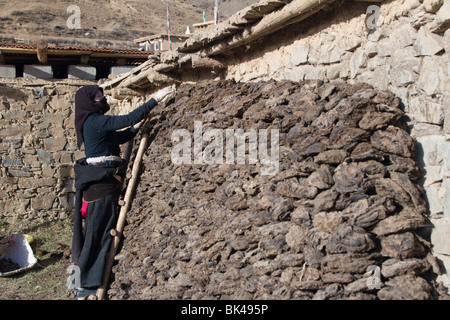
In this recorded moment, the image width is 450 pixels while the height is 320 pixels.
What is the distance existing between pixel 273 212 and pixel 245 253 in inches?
12.0

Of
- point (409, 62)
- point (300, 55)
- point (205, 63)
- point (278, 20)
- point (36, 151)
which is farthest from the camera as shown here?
point (36, 151)

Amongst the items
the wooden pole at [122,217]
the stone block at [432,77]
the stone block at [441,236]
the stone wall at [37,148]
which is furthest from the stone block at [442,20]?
the stone wall at [37,148]

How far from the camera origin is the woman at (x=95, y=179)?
4008 mm

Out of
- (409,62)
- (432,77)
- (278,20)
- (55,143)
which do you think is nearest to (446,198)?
(432,77)

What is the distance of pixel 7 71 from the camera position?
286 inches

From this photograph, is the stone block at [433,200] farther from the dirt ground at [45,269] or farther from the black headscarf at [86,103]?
the dirt ground at [45,269]

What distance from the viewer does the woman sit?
13.1 feet

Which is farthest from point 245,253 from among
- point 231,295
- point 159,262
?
point 159,262

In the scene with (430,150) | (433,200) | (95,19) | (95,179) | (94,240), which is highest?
(95,19)

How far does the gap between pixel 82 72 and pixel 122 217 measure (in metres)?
4.42

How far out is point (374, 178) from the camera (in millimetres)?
2496

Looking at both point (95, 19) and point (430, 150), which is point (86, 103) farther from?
point (95, 19)

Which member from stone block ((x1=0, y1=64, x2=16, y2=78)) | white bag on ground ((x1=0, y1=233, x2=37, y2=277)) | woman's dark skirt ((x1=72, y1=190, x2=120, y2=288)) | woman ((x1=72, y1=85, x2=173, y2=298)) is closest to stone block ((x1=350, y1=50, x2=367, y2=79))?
woman ((x1=72, y1=85, x2=173, y2=298))
